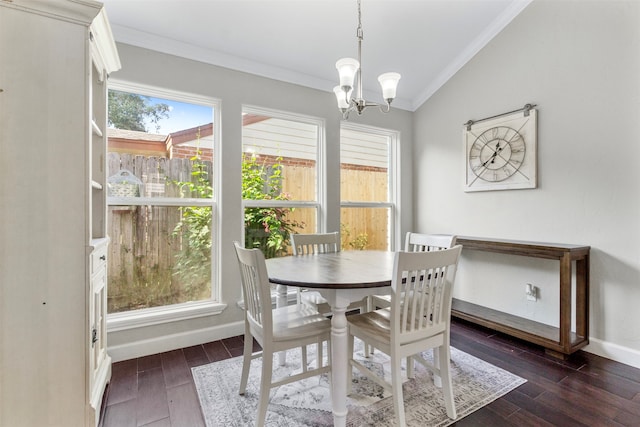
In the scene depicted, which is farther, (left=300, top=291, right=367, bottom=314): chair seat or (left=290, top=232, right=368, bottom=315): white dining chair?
(left=290, top=232, right=368, bottom=315): white dining chair

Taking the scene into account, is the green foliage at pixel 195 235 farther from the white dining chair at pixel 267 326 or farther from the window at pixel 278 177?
the white dining chair at pixel 267 326

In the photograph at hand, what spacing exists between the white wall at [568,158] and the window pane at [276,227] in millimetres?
1701

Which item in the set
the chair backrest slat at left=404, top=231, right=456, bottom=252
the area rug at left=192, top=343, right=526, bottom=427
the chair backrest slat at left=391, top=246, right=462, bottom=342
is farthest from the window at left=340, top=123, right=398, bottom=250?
the chair backrest slat at left=391, top=246, right=462, bottom=342

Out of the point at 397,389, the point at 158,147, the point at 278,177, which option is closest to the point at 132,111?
the point at 158,147

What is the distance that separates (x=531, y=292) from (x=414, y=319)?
1.93 meters

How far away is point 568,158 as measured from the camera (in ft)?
8.34

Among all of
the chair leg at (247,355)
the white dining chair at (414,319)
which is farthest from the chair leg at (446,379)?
the chair leg at (247,355)

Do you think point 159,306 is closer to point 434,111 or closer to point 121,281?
point 121,281

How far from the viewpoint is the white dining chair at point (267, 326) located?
148cm

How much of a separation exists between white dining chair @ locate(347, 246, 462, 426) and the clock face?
5.88 feet

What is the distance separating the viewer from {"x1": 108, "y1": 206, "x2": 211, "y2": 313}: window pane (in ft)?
7.94

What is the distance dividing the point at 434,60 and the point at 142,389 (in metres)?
3.86

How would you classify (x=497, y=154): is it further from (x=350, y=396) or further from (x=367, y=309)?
(x=350, y=396)

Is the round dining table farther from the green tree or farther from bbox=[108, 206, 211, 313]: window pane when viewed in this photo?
the green tree
